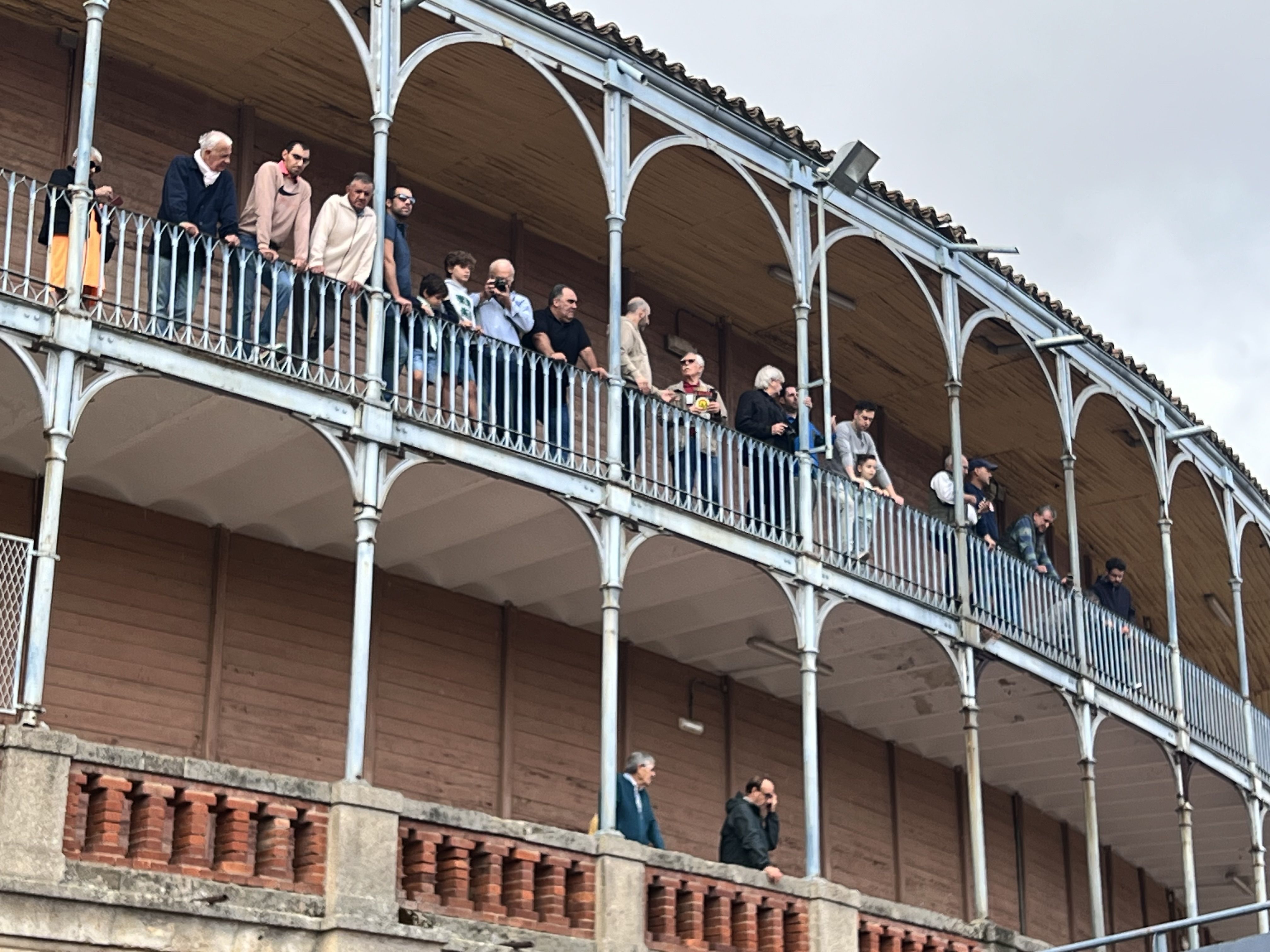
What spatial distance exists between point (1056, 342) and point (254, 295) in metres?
9.99

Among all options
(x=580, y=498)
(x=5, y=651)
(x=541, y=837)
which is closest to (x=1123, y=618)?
(x=580, y=498)

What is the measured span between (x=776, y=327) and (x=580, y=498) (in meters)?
7.16

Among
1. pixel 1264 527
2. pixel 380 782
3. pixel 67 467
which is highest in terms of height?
pixel 1264 527

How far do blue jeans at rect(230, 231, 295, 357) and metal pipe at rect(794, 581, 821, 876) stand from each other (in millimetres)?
5343

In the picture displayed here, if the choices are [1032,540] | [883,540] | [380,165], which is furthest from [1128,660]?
[380,165]

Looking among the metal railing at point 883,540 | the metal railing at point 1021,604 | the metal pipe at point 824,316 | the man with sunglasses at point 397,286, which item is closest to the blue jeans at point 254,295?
the man with sunglasses at point 397,286

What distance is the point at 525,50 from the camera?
56.0ft

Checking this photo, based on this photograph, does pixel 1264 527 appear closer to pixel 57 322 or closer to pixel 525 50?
pixel 525 50

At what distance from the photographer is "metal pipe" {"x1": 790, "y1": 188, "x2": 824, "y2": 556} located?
1886 cm

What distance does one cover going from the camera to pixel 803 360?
18.9m

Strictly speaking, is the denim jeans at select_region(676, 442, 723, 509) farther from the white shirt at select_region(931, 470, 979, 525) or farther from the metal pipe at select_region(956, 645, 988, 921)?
the white shirt at select_region(931, 470, 979, 525)

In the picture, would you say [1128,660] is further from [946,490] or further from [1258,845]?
[946,490]

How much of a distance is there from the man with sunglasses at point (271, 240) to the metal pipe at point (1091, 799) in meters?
10.1

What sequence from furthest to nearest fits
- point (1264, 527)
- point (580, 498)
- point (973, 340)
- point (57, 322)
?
point (1264, 527) < point (973, 340) < point (580, 498) < point (57, 322)
